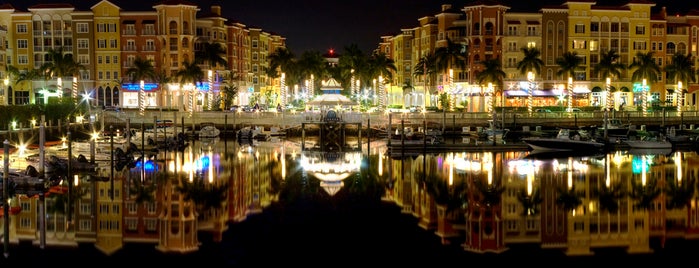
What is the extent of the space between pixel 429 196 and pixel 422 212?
15.9 ft

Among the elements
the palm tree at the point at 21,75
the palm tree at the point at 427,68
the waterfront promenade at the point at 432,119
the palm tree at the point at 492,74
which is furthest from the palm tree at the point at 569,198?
the palm tree at the point at 21,75

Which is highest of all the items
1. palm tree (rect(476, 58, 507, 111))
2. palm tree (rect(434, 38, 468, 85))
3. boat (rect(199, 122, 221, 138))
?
palm tree (rect(434, 38, 468, 85))

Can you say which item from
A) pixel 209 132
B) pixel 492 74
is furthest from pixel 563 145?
pixel 492 74

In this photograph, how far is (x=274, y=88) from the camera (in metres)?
170

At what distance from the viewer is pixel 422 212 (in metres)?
40.3

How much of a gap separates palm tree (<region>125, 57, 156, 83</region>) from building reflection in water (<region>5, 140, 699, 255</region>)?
51.8 metres

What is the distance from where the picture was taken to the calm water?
103 ft

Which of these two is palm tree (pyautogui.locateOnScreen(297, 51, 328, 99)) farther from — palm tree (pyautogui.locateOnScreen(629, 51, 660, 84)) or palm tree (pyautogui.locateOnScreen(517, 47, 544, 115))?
palm tree (pyautogui.locateOnScreen(629, 51, 660, 84))

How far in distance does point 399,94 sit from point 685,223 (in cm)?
12611

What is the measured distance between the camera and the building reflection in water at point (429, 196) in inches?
1368

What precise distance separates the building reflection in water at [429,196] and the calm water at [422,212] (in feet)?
0.42

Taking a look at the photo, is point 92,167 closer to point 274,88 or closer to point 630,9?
point 630,9

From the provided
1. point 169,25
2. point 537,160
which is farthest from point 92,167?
point 169,25

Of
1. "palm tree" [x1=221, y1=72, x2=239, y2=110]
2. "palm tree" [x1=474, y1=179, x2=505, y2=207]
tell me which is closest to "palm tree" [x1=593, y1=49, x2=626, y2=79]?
"palm tree" [x1=221, y1=72, x2=239, y2=110]
